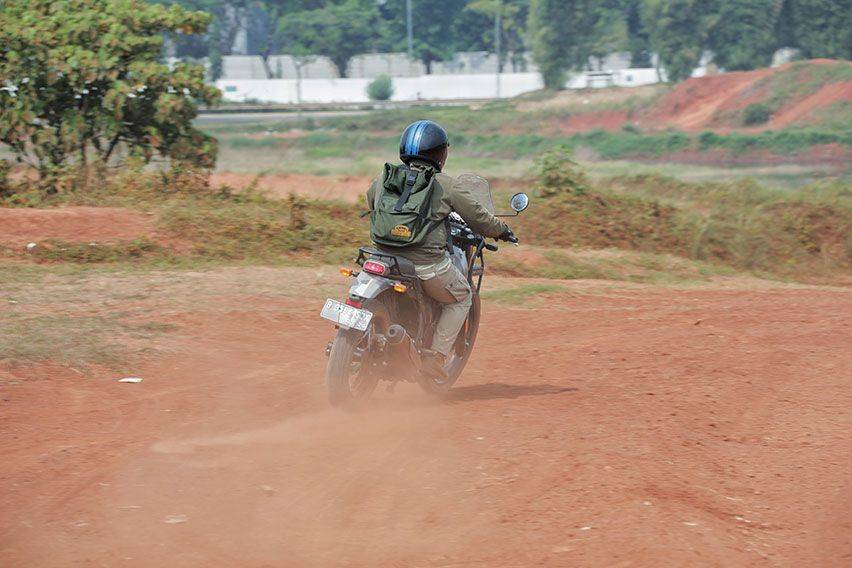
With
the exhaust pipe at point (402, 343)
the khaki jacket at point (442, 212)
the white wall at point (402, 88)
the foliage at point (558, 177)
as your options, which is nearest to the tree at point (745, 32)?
the white wall at point (402, 88)

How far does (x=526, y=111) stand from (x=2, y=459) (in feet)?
187

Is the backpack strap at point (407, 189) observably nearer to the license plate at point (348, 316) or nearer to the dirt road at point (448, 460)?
the license plate at point (348, 316)

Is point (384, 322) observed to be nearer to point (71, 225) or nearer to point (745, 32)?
point (71, 225)

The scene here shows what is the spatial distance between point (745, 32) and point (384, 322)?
64.8 meters

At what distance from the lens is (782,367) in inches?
351

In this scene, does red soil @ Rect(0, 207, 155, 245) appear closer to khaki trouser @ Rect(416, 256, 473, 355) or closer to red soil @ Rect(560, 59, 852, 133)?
khaki trouser @ Rect(416, 256, 473, 355)

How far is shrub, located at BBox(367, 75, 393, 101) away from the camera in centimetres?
7850

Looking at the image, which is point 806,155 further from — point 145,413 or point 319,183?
point 145,413

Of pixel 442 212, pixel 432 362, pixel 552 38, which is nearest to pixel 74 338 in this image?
pixel 432 362

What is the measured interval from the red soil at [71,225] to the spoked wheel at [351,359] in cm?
746

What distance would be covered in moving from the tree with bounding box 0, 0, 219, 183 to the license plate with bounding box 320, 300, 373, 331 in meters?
11.4

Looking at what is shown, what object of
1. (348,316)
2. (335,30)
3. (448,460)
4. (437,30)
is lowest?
(448,460)

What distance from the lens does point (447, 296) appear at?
7363mm

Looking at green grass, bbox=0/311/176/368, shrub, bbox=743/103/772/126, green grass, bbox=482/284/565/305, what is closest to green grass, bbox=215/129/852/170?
shrub, bbox=743/103/772/126
